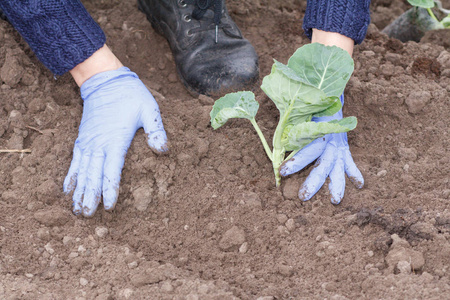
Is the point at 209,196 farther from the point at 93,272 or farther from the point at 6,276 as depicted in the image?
the point at 6,276

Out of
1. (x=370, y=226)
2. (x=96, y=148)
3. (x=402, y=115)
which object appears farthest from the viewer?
(x=402, y=115)

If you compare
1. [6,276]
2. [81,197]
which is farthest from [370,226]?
[6,276]

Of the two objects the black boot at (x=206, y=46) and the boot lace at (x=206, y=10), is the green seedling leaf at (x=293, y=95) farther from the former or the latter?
the boot lace at (x=206, y=10)

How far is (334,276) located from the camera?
163 centimetres

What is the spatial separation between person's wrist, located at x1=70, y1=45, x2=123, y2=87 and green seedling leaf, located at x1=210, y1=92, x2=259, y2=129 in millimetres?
687

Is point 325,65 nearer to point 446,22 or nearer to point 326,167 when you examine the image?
point 326,167

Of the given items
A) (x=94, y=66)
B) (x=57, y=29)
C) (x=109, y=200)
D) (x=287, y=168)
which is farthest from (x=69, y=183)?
(x=287, y=168)

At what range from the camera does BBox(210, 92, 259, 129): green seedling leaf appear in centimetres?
182

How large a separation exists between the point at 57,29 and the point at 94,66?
24 cm

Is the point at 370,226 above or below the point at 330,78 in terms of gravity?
below

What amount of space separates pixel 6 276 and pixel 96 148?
67 cm

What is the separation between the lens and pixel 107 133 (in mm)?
2121

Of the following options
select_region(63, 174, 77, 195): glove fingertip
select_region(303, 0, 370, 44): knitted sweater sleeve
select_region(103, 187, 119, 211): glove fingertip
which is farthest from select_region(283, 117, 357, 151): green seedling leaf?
select_region(63, 174, 77, 195): glove fingertip

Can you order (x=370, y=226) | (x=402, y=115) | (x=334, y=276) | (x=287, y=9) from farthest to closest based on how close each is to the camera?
1. (x=287, y=9)
2. (x=402, y=115)
3. (x=370, y=226)
4. (x=334, y=276)
